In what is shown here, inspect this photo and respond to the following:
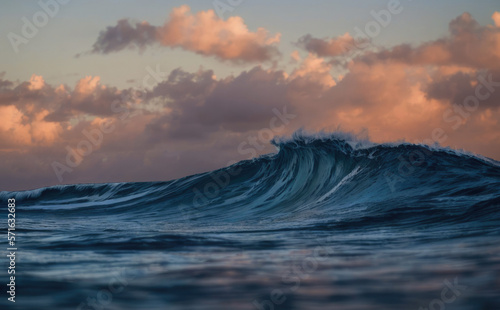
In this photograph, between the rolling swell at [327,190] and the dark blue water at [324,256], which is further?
the rolling swell at [327,190]

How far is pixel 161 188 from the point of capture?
1953cm

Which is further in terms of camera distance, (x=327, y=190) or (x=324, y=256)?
(x=327, y=190)

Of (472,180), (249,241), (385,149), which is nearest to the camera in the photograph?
(249,241)

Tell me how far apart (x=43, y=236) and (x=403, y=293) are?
18.2 ft

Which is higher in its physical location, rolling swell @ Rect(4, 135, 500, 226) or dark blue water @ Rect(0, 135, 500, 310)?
rolling swell @ Rect(4, 135, 500, 226)

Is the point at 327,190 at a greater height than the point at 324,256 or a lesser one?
greater

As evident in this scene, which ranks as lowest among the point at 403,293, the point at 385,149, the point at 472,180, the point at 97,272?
the point at 403,293

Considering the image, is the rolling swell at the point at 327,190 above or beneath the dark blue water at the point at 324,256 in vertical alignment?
above

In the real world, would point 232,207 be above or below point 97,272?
above

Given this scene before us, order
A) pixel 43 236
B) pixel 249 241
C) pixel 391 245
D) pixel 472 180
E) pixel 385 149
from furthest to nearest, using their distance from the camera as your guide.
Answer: pixel 385 149 → pixel 472 180 → pixel 43 236 → pixel 249 241 → pixel 391 245

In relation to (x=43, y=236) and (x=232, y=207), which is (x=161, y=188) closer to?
(x=232, y=207)

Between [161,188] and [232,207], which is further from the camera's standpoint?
[161,188]

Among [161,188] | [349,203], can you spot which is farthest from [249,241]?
[161,188]

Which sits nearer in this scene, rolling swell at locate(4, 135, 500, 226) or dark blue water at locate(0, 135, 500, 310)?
dark blue water at locate(0, 135, 500, 310)
